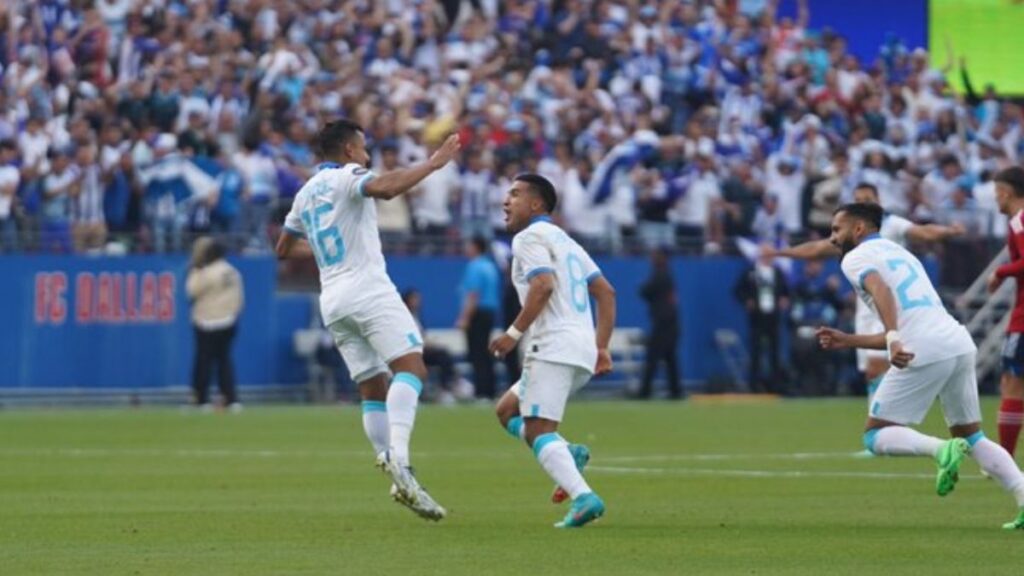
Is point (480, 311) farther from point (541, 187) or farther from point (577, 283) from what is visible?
point (577, 283)

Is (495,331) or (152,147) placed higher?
(152,147)

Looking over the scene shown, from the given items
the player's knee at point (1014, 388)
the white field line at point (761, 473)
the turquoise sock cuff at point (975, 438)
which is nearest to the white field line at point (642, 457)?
the white field line at point (761, 473)

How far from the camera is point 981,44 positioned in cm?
3969

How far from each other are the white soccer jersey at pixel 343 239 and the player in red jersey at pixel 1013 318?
4.69 meters

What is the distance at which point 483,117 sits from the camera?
33.2 metres

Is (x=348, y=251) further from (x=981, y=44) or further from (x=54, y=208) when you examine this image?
(x=981, y=44)

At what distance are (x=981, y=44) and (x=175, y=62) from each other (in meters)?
15.1

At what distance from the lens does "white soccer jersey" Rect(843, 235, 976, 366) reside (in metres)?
13.4

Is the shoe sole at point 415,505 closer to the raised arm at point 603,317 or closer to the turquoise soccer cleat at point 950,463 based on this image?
the raised arm at point 603,317

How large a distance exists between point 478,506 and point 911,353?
136 inches

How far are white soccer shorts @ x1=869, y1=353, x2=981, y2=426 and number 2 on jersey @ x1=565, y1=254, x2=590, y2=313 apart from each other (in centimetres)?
180

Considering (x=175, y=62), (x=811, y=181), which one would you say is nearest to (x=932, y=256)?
(x=811, y=181)

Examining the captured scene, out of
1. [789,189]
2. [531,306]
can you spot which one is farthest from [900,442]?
[789,189]

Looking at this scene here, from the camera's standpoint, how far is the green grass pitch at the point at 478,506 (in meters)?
11.5
